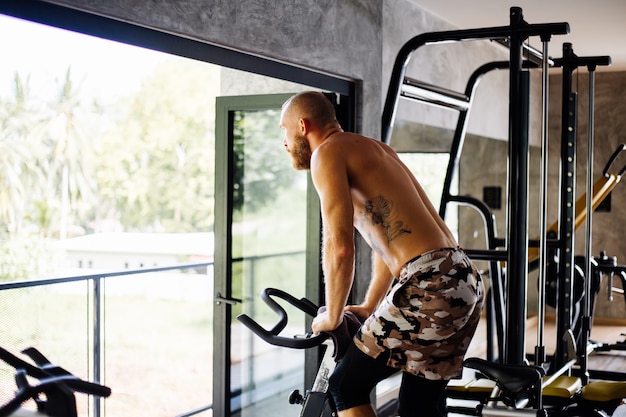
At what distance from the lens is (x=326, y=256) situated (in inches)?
86.4

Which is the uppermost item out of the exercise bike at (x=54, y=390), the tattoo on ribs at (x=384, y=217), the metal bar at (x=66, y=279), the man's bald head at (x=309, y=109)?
the man's bald head at (x=309, y=109)

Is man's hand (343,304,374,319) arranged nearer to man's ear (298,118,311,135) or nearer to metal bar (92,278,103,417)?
man's ear (298,118,311,135)

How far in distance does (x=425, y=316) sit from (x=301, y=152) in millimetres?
608

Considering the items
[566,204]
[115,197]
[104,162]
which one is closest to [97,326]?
[566,204]

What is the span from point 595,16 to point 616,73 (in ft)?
9.10

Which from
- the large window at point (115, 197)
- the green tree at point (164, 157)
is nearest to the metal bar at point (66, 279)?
the large window at point (115, 197)

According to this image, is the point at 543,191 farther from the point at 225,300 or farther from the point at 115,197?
the point at 115,197

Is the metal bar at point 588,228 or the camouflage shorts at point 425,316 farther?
the metal bar at point 588,228

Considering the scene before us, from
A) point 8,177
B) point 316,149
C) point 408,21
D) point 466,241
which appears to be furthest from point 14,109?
point 316,149

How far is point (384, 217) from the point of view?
7.67 ft

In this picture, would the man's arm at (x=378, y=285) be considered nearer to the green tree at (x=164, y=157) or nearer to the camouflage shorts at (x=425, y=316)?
the camouflage shorts at (x=425, y=316)

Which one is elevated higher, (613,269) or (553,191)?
(553,191)

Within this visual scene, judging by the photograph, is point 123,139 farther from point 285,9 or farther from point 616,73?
point 285,9

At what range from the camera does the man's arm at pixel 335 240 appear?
7.03ft
